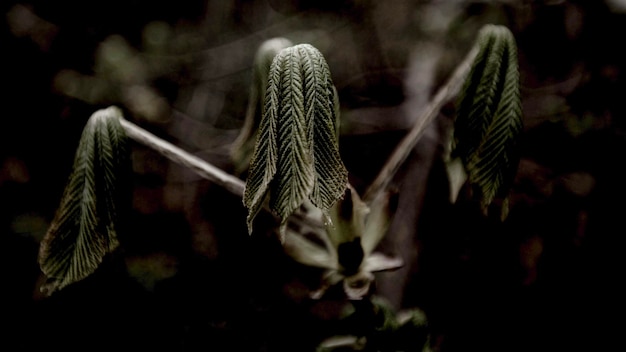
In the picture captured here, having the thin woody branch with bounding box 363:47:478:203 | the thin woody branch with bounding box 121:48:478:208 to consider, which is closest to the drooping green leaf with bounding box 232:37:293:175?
the thin woody branch with bounding box 121:48:478:208

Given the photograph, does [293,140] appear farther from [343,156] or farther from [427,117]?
[343,156]

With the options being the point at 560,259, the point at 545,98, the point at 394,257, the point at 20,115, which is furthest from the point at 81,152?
the point at 545,98

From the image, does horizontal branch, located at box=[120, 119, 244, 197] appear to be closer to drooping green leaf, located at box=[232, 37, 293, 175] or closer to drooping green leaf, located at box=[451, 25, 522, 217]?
drooping green leaf, located at box=[232, 37, 293, 175]

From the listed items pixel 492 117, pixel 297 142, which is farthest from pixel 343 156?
pixel 297 142

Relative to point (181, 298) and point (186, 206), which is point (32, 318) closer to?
point (181, 298)

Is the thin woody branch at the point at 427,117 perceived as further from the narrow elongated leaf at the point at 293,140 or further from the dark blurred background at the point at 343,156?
the dark blurred background at the point at 343,156

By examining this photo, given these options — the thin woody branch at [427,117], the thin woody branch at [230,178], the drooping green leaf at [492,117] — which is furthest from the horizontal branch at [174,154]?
the drooping green leaf at [492,117]
